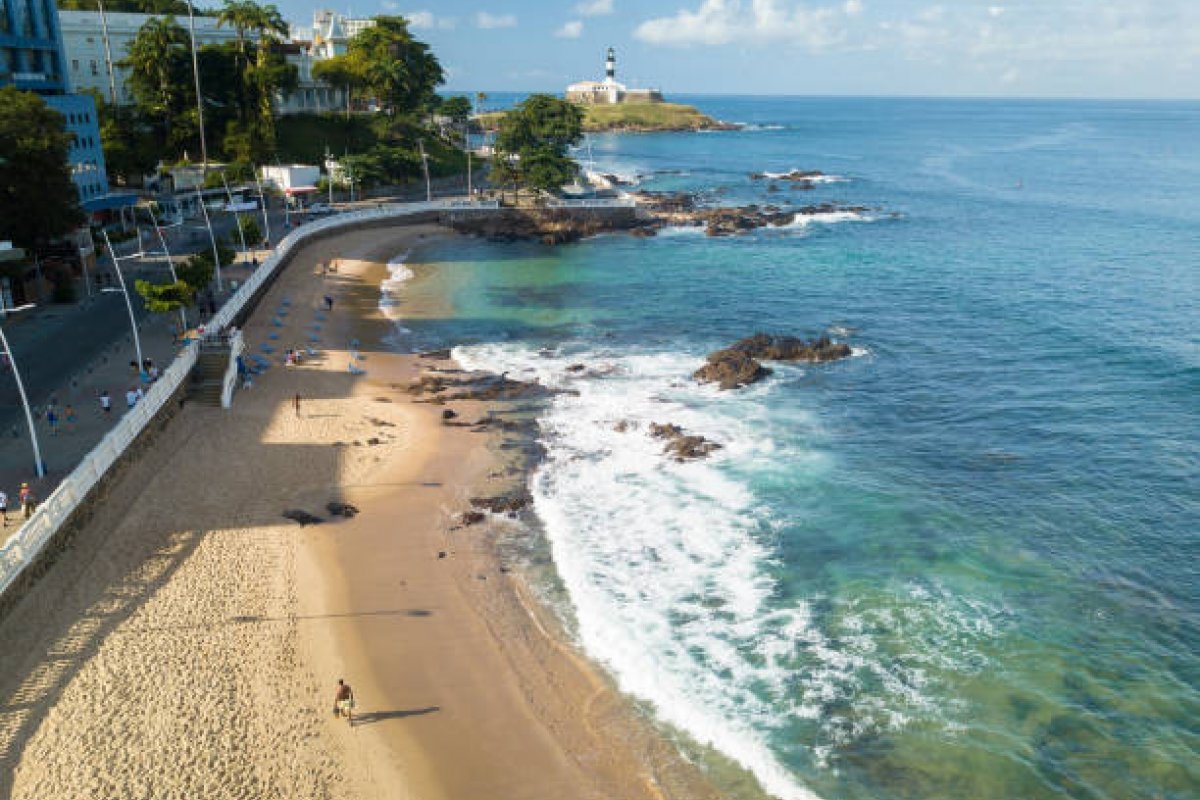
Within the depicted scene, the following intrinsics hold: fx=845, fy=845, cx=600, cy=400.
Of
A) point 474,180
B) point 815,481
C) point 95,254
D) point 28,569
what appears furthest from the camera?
point 474,180

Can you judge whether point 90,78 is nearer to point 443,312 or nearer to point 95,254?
point 95,254

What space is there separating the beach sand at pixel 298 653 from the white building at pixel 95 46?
74.8m

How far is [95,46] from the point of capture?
292ft

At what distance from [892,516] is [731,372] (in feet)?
49.2

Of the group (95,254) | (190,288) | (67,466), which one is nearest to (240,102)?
(95,254)


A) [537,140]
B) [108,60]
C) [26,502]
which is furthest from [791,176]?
[26,502]

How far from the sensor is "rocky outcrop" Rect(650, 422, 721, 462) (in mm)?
34594

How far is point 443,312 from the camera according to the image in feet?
186

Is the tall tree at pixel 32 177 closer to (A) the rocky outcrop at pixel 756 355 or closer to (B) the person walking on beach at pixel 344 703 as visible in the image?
(A) the rocky outcrop at pixel 756 355

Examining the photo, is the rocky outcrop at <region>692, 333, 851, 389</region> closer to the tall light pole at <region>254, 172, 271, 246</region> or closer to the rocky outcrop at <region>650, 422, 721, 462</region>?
the rocky outcrop at <region>650, 422, 721, 462</region>

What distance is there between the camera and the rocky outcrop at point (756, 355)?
43250 mm

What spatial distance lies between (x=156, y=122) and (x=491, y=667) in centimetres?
8626

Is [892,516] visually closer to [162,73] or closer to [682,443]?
[682,443]

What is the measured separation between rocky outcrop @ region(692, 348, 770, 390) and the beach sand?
14.3 metres
